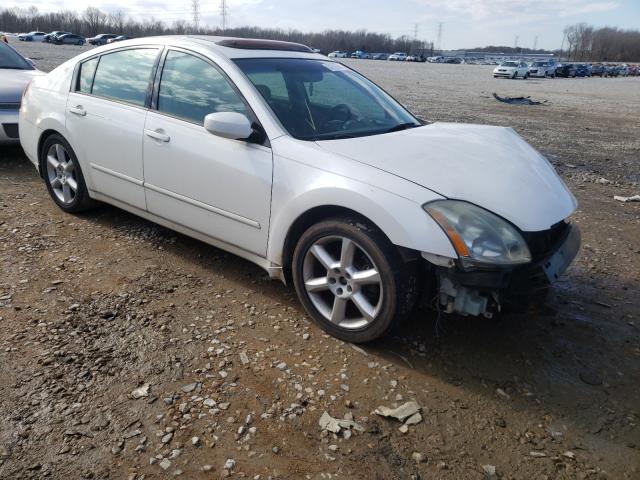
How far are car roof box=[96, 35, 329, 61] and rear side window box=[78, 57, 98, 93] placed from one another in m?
0.48

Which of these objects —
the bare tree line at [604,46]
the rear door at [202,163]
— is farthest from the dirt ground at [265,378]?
the bare tree line at [604,46]

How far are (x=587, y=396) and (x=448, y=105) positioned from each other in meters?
15.6

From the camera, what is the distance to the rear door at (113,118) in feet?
13.4

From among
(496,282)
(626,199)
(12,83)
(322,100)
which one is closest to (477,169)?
(496,282)

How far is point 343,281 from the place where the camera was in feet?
10.3

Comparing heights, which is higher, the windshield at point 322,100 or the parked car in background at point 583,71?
the parked car in background at point 583,71

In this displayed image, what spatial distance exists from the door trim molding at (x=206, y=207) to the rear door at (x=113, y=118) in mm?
213

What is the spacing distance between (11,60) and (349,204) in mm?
7076

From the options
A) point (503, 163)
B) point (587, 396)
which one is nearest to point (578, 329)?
point (587, 396)

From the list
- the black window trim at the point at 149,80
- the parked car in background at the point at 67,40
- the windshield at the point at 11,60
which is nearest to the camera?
the black window trim at the point at 149,80

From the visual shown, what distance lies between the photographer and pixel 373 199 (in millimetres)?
2861

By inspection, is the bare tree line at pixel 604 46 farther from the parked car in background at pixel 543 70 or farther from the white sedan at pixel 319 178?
the white sedan at pixel 319 178

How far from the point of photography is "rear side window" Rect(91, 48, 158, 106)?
13.5 ft

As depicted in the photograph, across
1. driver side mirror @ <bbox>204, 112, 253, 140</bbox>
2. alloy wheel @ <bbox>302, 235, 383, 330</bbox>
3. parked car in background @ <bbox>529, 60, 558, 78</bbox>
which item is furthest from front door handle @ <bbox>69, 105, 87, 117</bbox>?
parked car in background @ <bbox>529, 60, 558, 78</bbox>
